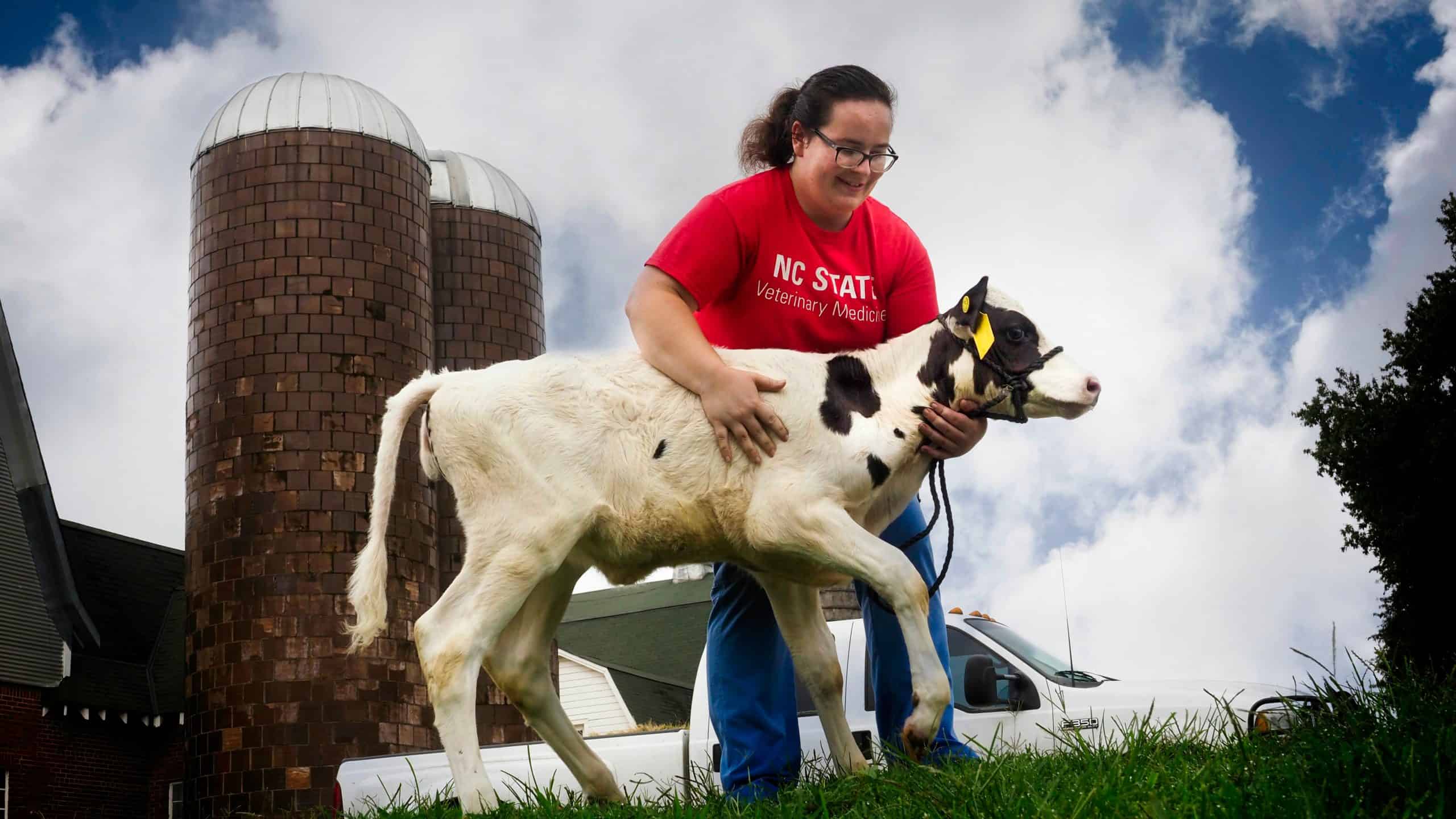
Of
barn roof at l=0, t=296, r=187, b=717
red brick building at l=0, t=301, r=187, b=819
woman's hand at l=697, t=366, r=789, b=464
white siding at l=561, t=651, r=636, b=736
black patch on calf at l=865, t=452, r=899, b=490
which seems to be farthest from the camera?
white siding at l=561, t=651, r=636, b=736

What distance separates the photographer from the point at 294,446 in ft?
65.0

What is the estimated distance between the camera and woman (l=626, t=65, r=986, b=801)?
4727mm

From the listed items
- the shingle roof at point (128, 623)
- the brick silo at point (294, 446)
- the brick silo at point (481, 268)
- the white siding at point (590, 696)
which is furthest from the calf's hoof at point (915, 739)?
the white siding at point (590, 696)

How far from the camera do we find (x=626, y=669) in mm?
31953

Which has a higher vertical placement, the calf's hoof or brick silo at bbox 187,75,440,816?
brick silo at bbox 187,75,440,816

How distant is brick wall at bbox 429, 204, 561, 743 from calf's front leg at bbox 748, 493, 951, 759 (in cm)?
2006

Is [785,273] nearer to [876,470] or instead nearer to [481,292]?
[876,470]

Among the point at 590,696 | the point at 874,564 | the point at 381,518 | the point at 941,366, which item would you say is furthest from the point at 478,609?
the point at 590,696

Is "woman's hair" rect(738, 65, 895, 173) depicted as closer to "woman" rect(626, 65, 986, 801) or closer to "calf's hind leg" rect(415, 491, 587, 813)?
"woman" rect(626, 65, 986, 801)

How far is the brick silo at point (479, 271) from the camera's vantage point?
25.0 m

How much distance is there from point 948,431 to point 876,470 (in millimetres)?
304

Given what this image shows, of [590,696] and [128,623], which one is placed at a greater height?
[128,623]

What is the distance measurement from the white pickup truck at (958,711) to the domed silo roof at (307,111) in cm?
1433

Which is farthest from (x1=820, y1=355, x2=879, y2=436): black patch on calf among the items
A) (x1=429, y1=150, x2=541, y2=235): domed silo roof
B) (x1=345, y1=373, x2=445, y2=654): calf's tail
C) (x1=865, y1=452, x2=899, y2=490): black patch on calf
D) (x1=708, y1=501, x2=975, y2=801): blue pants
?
(x1=429, y1=150, x2=541, y2=235): domed silo roof
